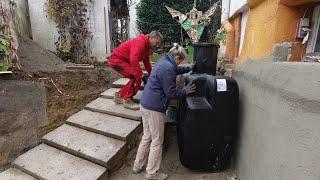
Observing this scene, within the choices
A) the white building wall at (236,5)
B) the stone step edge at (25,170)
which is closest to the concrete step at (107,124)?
the stone step edge at (25,170)

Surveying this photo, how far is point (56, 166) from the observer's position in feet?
11.9

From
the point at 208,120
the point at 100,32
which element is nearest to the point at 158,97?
the point at 208,120

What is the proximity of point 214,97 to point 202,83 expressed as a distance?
232mm

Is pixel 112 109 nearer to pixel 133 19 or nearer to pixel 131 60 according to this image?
pixel 131 60

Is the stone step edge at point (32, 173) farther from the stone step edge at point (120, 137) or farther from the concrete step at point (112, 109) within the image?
the concrete step at point (112, 109)

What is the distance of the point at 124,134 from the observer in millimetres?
3902

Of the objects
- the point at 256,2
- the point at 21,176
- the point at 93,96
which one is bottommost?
the point at 21,176

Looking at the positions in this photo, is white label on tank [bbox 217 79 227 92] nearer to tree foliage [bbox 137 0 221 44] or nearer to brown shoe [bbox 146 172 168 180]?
brown shoe [bbox 146 172 168 180]

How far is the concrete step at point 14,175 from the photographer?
3.56 metres

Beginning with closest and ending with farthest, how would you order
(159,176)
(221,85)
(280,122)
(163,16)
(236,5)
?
(280,122) → (221,85) → (159,176) → (236,5) → (163,16)

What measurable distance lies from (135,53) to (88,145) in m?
1.58

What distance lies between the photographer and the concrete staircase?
353 cm

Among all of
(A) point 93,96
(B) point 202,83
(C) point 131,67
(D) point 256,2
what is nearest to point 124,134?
(C) point 131,67

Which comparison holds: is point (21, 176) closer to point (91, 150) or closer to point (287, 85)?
point (91, 150)
